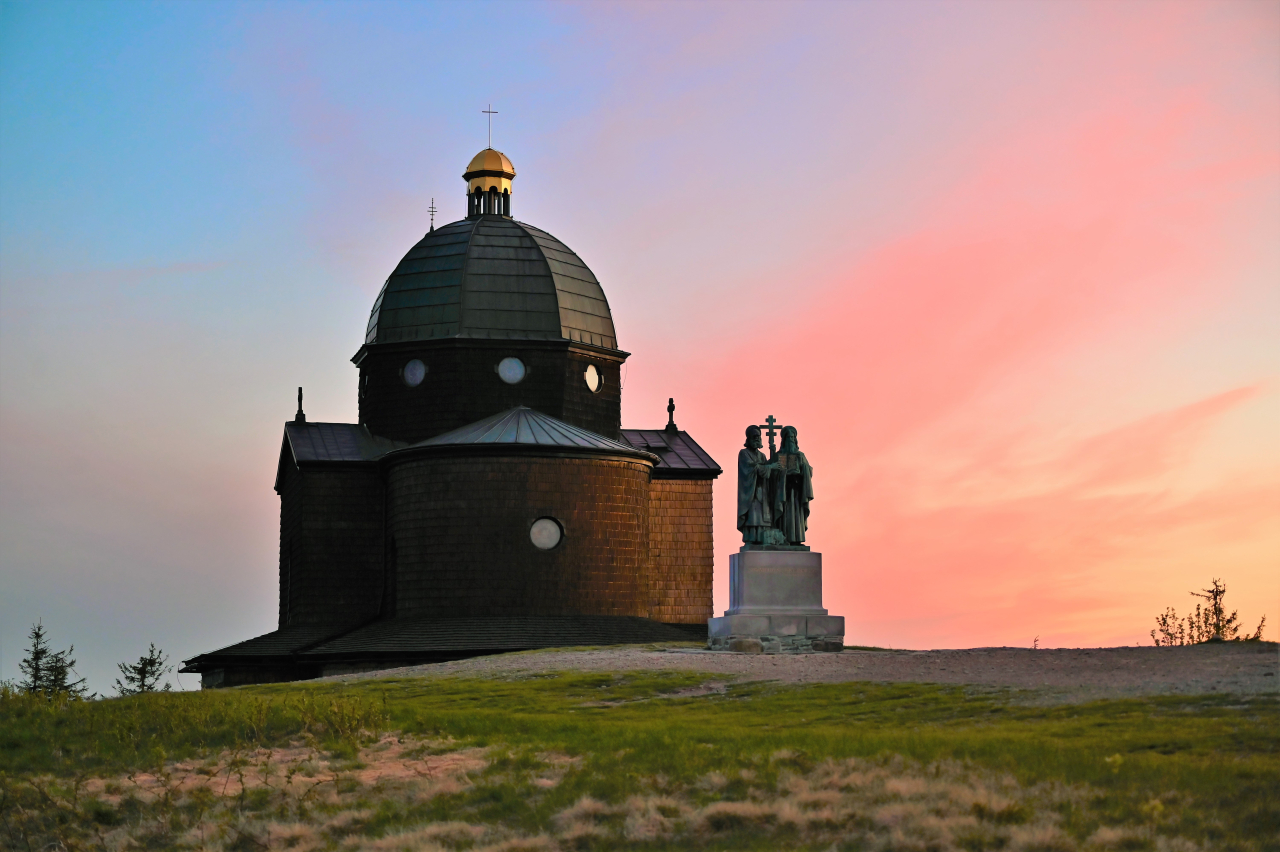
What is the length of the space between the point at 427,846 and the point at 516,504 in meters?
25.2

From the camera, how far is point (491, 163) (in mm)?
48125

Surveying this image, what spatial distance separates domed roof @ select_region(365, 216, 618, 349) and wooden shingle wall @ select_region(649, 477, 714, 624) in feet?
15.6

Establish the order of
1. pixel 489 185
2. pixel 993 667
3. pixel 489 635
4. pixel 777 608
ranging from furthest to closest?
pixel 489 185, pixel 489 635, pixel 777 608, pixel 993 667

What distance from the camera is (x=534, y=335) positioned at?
43.5 metres

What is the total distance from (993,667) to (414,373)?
2391 centimetres

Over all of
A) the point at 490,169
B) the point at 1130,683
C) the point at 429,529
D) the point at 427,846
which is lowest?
the point at 427,846

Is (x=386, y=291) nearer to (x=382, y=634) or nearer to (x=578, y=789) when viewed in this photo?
(x=382, y=634)

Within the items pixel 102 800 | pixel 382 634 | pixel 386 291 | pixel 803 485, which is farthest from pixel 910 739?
pixel 386 291

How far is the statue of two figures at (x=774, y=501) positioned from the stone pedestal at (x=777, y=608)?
1.23 ft

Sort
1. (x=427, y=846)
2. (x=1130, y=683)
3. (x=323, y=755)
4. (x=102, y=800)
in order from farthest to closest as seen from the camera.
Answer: (x=1130, y=683) → (x=323, y=755) → (x=102, y=800) → (x=427, y=846)

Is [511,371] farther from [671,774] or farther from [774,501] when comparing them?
[671,774]

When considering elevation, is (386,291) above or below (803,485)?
above

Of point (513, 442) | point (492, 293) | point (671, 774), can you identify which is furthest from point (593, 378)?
point (671, 774)

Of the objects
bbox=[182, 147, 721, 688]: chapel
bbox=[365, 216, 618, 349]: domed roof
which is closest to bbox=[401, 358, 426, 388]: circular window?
bbox=[182, 147, 721, 688]: chapel
